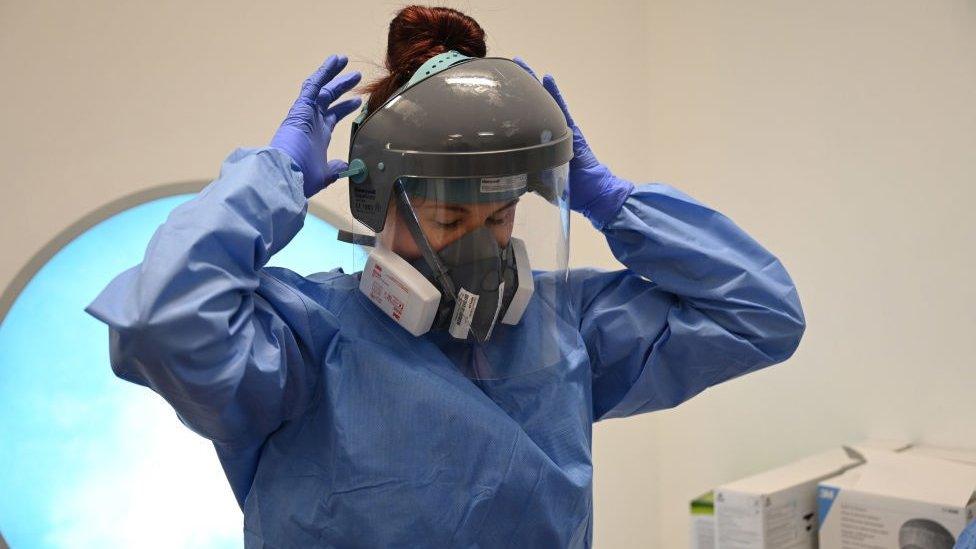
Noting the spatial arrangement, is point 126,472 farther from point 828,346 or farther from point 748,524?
point 828,346

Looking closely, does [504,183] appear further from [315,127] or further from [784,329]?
[784,329]

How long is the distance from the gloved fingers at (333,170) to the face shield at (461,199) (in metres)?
0.06

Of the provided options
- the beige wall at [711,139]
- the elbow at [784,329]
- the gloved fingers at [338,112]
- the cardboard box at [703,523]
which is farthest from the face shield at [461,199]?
the cardboard box at [703,523]

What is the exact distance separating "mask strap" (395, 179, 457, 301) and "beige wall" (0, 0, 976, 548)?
31.4 inches

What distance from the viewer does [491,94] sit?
3.83 feet

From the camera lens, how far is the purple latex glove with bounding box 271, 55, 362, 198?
1.21m

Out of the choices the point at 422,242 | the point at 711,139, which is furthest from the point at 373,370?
the point at 711,139

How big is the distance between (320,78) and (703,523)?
4.63ft

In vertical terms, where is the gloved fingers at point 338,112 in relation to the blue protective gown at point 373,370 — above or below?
above

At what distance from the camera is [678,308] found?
140 centimetres

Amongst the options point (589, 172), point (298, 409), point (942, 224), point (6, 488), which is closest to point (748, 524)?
point (942, 224)

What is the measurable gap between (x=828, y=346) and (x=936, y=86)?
0.63 m

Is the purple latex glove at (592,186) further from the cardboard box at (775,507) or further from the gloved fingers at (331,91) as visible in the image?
the cardboard box at (775,507)

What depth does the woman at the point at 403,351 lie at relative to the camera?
1010 mm
